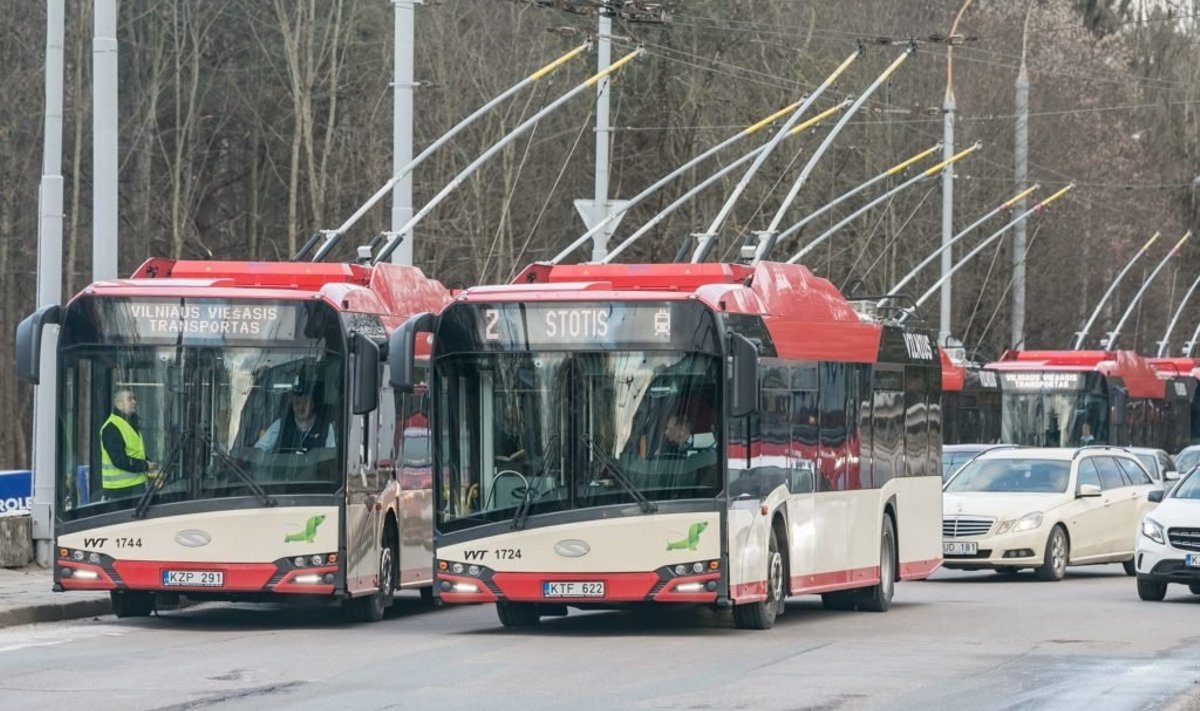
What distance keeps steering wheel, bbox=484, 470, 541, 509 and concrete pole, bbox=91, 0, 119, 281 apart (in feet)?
19.3

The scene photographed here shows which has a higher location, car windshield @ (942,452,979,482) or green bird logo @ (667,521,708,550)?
green bird logo @ (667,521,708,550)

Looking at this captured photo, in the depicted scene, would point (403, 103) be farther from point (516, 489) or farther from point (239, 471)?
point (516, 489)

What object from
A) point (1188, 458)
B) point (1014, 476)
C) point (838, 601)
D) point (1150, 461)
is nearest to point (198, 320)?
point (838, 601)

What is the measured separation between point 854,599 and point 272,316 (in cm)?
616

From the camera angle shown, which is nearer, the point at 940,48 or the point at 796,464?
the point at 796,464

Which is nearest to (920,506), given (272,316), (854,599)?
(854,599)

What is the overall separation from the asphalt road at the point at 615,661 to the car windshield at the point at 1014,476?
6.55m

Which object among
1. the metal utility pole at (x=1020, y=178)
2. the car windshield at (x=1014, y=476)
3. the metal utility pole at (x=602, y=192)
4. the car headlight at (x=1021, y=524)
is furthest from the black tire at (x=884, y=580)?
Result: the metal utility pole at (x=1020, y=178)

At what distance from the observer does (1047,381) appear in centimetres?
4350

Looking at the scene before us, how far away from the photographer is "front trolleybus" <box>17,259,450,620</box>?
61.0 feet

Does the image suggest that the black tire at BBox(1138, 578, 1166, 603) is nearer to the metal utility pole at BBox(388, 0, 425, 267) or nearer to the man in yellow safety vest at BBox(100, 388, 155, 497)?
the man in yellow safety vest at BBox(100, 388, 155, 497)

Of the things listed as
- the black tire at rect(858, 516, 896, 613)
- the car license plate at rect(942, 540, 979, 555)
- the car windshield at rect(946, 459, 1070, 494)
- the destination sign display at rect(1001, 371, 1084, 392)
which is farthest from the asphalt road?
the destination sign display at rect(1001, 371, 1084, 392)

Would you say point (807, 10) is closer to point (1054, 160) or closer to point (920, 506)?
point (1054, 160)

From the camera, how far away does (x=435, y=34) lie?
5106 cm
